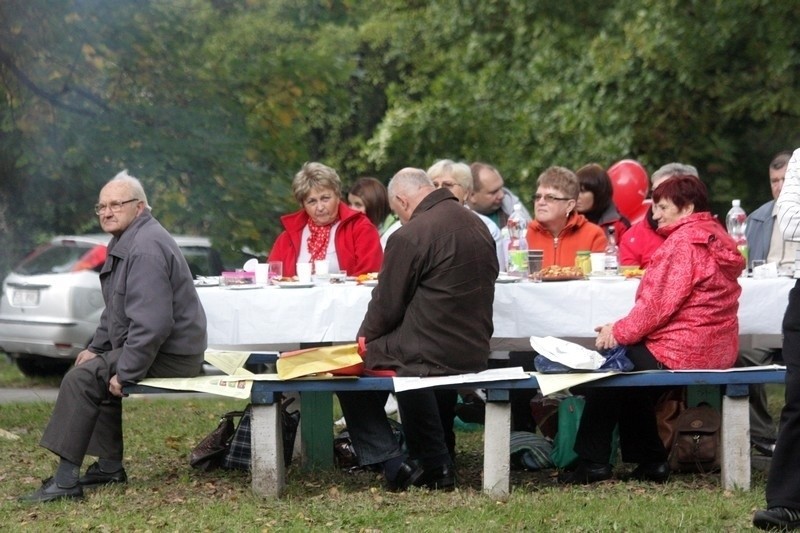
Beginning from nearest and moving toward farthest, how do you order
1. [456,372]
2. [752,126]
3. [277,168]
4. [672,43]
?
[456,372]
[277,168]
[672,43]
[752,126]

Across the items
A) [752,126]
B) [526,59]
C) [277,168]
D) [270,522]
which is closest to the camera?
[270,522]

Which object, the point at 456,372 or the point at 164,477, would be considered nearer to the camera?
the point at 456,372

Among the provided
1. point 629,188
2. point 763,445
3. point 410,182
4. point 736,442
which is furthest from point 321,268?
point 629,188

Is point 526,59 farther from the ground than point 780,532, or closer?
farther from the ground

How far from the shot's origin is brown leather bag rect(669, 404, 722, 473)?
706cm

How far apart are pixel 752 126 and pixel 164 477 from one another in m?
10.7

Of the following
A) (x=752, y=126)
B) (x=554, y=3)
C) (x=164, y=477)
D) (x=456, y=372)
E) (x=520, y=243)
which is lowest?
(x=164, y=477)

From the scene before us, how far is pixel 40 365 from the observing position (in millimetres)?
14125

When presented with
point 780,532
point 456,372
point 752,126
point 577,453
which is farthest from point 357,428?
point 752,126

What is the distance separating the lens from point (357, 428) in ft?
23.3

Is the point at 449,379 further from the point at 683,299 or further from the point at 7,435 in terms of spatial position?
the point at 7,435

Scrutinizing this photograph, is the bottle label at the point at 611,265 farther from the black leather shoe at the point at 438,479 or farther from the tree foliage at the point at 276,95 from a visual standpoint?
the tree foliage at the point at 276,95

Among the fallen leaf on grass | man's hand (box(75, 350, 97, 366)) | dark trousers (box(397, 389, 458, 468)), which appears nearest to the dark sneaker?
dark trousers (box(397, 389, 458, 468))

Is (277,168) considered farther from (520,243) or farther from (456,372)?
(456,372)
